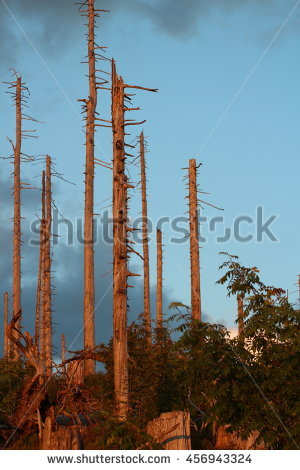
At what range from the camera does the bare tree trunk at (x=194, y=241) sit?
29.6 meters

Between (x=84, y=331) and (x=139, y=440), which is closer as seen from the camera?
(x=139, y=440)

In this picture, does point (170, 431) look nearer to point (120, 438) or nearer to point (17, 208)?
point (120, 438)

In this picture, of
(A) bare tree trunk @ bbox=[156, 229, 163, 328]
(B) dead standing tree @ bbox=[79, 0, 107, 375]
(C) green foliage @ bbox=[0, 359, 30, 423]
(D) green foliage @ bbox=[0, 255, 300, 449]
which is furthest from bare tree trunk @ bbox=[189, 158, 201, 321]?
(D) green foliage @ bbox=[0, 255, 300, 449]

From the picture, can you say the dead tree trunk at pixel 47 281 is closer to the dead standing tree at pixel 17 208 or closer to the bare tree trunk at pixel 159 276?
the dead standing tree at pixel 17 208

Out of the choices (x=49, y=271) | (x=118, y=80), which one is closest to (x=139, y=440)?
(x=118, y=80)

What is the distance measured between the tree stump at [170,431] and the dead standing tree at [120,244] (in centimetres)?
406

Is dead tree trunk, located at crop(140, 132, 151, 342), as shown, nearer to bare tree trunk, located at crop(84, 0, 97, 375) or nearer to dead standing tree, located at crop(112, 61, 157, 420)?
bare tree trunk, located at crop(84, 0, 97, 375)

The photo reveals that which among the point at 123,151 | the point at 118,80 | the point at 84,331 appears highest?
the point at 118,80

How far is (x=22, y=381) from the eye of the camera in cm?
1670

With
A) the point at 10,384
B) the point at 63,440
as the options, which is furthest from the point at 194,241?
the point at 63,440

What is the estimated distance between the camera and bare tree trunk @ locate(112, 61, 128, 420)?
55.5 ft

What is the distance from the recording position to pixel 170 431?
12320 millimetres
